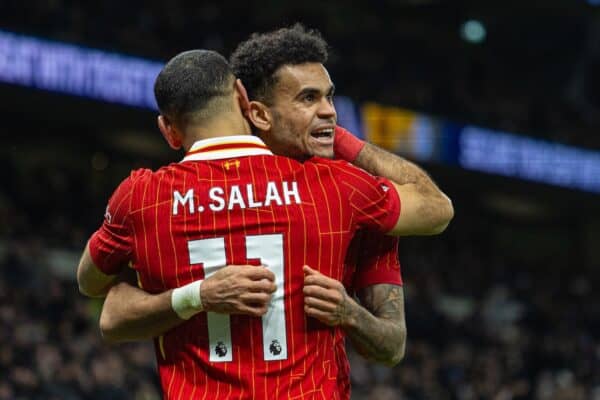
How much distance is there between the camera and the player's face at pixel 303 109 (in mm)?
4125

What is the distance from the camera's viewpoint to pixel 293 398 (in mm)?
3857

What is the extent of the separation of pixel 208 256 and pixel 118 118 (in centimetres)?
1552

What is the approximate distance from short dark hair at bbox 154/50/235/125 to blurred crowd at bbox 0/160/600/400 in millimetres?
8200

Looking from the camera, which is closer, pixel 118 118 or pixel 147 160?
pixel 118 118

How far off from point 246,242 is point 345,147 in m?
0.67

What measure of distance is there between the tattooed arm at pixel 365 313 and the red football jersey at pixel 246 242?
0.22 feet

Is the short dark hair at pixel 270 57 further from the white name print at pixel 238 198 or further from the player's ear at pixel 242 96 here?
the white name print at pixel 238 198

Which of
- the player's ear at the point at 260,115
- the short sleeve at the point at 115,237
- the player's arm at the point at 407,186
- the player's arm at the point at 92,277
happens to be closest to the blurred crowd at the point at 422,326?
the player's arm at the point at 92,277

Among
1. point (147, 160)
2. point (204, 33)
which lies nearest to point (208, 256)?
point (204, 33)

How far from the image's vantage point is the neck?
13.3 feet

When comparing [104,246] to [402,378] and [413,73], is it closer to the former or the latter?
[402,378]

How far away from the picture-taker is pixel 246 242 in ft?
12.8

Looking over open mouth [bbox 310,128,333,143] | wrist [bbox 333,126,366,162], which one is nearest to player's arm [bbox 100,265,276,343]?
open mouth [bbox 310,128,333,143]

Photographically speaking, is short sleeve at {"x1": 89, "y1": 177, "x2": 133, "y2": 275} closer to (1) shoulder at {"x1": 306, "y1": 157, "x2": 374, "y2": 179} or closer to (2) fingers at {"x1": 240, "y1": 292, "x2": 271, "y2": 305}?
(2) fingers at {"x1": 240, "y1": 292, "x2": 271, "y2": 305}
